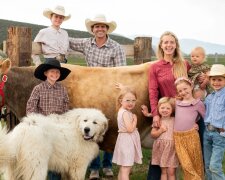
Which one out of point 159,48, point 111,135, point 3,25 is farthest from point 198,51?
point 3,25

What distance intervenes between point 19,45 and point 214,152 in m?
3.24

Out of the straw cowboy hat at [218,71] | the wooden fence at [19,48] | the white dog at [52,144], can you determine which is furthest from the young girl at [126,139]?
the wooden fence at [19,48]

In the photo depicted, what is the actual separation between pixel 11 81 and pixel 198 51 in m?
2.59

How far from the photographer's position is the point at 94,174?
21.8 ft

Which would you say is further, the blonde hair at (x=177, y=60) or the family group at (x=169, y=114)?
the blonde hair at (x=177, y=60)

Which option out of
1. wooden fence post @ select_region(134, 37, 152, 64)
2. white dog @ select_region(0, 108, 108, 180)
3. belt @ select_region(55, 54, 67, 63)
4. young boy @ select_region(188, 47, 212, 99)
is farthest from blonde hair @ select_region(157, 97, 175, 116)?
wooden fence post @ select_region(134, 37, 152, 64)

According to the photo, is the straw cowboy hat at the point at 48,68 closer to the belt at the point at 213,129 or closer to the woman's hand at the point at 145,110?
the woman's hand at the point at 145,110

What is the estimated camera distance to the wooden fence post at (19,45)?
6.46m

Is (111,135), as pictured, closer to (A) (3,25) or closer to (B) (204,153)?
(B) (204,153)

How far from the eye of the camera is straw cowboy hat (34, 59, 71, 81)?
5.25 meters

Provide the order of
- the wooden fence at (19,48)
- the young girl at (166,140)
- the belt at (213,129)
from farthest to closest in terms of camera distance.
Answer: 1. the wooden fence at (19,48)
2. the young girl at (166,140)
3. the belt at (213,129)

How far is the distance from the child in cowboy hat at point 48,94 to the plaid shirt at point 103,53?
1.30 m

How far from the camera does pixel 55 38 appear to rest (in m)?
6.49

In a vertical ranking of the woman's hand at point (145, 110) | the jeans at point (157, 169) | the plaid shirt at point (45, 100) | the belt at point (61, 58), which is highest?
the belt at point (61, 58)
